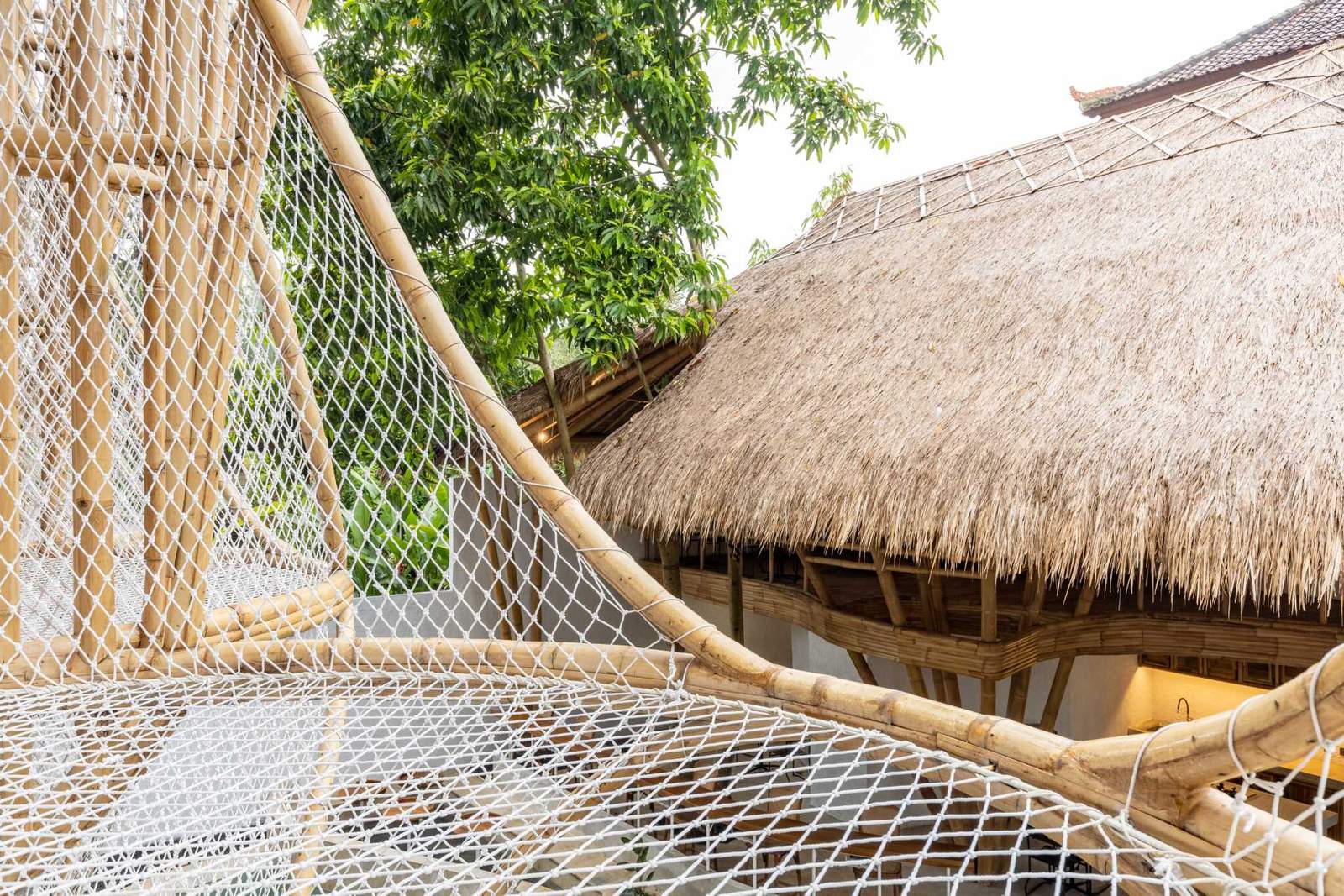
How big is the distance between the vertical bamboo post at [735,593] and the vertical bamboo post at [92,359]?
3.17 m

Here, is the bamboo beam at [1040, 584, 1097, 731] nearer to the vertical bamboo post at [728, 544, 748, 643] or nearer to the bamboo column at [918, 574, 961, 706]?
the bamboo column at [918, 574, 961, 706]

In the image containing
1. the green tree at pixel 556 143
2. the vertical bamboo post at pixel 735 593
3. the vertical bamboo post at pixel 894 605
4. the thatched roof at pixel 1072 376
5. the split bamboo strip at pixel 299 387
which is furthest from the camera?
the vertical bamboo post at pixel 735 593

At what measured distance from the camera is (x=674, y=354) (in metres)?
4.43

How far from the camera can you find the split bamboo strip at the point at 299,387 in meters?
1.72

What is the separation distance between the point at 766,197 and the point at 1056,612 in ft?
61.3

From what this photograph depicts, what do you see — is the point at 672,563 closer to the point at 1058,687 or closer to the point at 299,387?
the point at 1058,687

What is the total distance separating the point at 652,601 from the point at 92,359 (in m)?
1.02

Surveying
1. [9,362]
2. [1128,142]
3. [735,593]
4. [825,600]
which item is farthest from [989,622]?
[9,362]

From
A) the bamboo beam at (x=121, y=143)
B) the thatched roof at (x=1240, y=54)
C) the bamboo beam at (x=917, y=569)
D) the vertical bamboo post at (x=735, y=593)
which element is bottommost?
the vertical bamboo post at (x=735, y=593)

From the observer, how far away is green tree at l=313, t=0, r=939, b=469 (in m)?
3.76

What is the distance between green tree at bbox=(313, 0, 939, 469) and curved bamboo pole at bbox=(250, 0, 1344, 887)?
2192mm

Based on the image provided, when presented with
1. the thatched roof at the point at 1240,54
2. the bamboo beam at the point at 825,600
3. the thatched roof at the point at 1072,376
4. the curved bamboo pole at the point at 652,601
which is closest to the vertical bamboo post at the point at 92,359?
the curved bamboo pole at the point at 652,601

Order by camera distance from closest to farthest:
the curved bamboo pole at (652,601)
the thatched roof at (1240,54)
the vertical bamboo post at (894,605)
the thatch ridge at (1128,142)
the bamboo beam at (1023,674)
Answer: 1. the curved bamboo pole at (652,601)
2. the vertical bamboo post at (894,605)
3. the bamboo beam at (1023,674)
4. the thatch ridge at (1128,142)
5. the thatched roof at (1240,54)

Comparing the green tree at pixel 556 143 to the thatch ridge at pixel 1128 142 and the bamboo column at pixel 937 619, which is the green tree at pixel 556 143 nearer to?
the thatch ridge at pixel 1128 142
